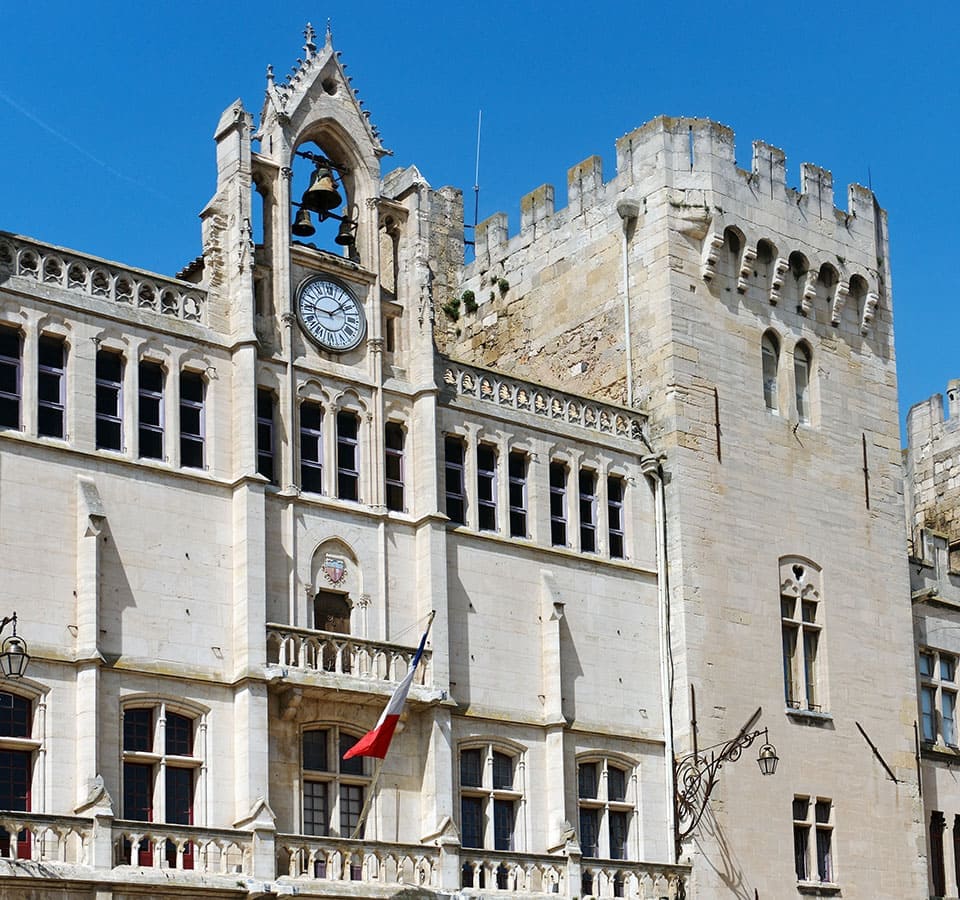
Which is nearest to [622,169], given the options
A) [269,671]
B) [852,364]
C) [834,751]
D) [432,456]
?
[852,364]

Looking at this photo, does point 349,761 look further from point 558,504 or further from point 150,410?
point 558,504

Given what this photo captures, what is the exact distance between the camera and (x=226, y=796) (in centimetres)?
3012

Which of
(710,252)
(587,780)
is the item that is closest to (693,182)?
(710,252)

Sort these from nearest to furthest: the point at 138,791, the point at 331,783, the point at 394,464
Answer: the point at 138,791 < the point at 331,783 < the point at 394,464

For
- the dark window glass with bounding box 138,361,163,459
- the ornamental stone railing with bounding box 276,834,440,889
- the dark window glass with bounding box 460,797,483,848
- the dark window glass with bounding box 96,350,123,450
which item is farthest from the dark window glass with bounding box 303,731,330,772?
the dark window glass with bounding box 96,350,123,450

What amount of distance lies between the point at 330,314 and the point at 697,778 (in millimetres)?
9943

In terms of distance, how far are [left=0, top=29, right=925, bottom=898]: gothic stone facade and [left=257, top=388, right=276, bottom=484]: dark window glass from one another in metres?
0.08

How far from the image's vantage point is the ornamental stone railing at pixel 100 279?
30359mm

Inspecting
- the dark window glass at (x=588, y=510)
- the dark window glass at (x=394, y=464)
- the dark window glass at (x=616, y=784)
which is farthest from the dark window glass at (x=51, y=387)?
the dark window glass at (x=616, y=784)

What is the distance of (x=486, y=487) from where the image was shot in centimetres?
3525

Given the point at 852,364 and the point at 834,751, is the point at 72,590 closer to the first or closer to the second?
the point at 834,751

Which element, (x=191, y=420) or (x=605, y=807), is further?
(x=605, y=807)

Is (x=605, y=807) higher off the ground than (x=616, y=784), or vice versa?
(x=616, y=784)

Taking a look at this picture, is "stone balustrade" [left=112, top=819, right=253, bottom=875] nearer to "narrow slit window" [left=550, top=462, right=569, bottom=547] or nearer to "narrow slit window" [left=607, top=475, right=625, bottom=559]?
"narrow slit window" [left=550, top=462, right=569, bottom=547]
